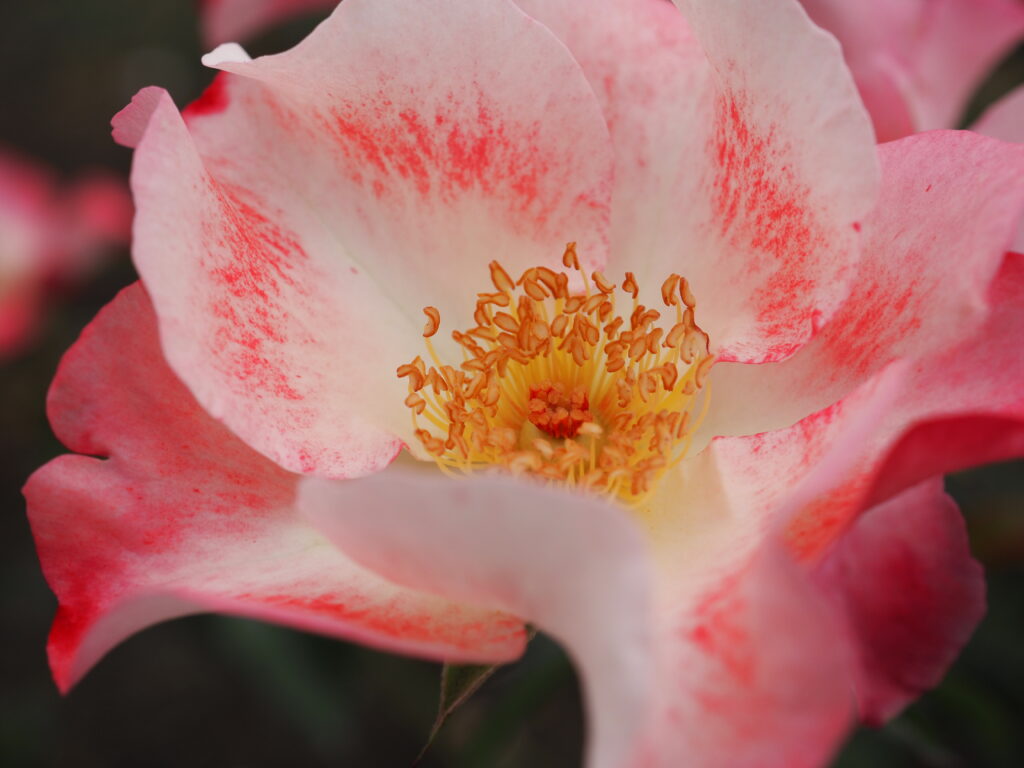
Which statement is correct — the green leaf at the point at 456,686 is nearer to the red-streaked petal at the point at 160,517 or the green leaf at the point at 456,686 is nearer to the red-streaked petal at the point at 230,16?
the red-streaked petal at the point at 160,517

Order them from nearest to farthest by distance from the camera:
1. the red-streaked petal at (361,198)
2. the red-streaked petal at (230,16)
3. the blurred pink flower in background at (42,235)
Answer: the red-streaked petal at (361,198) < the red-streaked petal at (230,16) < the blurred pink flower in background at (42,235)

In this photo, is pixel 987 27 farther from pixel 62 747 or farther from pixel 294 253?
pixel 62 747

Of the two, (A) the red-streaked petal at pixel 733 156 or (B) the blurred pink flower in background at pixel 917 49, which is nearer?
(A) the red-streaked petal at pixel 733 156

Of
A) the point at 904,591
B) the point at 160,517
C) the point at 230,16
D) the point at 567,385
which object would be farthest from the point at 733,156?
the point at 230,16

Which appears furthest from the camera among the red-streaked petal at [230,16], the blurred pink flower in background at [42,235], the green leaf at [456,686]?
the blurred pink flower in background at [42,235]

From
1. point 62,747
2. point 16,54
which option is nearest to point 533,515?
point 62,747

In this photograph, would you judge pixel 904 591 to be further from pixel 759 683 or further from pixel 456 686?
pixel 456 686

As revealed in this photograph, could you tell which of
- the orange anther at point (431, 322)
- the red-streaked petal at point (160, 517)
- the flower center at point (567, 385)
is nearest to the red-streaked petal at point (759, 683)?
the red-streaked petal at point (160, 517)

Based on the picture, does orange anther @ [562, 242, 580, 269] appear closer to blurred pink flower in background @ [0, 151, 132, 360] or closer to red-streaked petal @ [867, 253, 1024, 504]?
red-streaked petal @ [867, 253, 1024, 504]

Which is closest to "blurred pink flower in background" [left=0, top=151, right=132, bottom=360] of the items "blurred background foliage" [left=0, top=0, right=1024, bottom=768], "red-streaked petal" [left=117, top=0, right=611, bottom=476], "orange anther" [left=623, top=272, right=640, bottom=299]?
"blurred background foliage" [left=0, top=0, right=1024, bottom=768]
